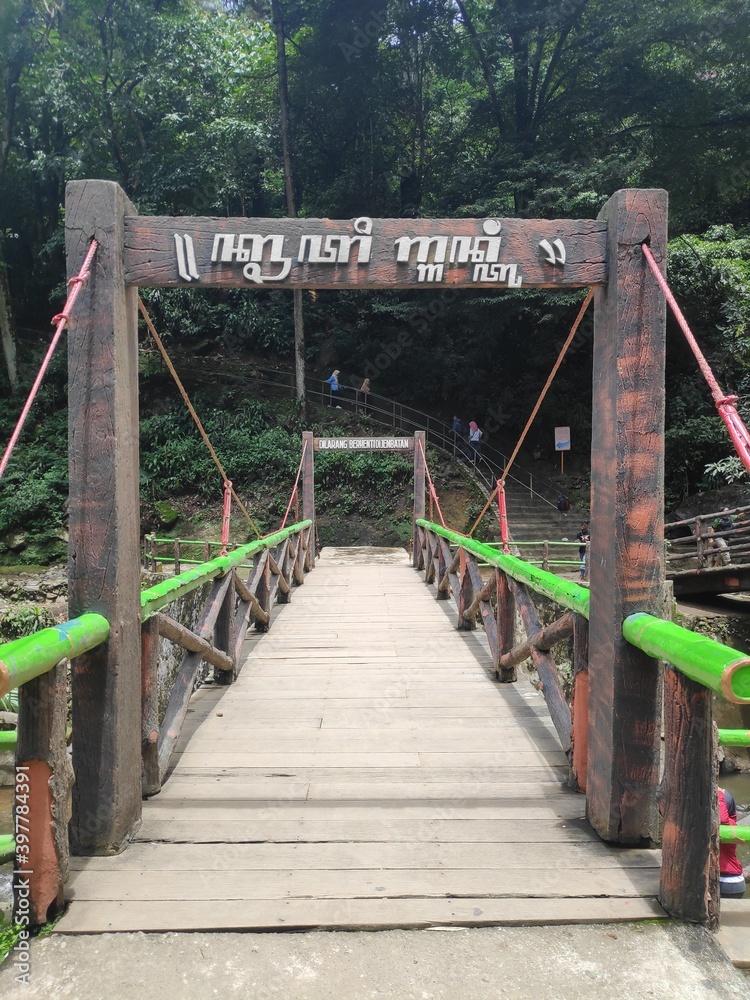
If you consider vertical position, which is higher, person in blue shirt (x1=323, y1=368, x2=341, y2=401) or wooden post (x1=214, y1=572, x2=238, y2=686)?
person in blue shirt (x1=323, y1=368, x2=341, y2=401)

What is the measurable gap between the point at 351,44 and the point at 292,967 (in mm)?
21961

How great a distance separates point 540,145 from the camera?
1678cm

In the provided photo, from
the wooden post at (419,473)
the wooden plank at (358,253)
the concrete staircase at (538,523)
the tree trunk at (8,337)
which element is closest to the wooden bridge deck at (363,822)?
the wooden plank at (358,253)

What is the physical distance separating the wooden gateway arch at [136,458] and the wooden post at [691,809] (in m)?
0.33

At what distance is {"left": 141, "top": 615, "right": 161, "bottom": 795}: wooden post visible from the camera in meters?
2.44

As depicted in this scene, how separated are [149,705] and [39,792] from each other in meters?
0.73

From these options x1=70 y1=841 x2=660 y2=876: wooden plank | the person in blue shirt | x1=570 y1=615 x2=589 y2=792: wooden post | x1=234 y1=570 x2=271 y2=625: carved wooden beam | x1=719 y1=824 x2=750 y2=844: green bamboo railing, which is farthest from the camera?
the person in blue shirt

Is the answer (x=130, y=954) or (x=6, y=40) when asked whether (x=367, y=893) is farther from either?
(x=6, y=40)

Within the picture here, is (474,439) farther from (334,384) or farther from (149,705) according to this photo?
(149,705)

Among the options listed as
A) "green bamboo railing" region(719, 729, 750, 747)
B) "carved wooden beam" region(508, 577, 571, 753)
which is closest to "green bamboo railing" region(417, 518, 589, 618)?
"carved wooden beam" region(508, 577, 571, 753)

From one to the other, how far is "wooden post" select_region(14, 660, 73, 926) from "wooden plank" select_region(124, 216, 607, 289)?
1.30 meters

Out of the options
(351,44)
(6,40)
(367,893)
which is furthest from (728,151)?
(367,893)

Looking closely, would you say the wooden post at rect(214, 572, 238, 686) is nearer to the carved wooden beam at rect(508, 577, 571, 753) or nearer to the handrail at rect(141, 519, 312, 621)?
the handrail at rect(141, 519, 312, 621)

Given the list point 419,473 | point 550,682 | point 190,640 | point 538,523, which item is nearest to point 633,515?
point 550,682
